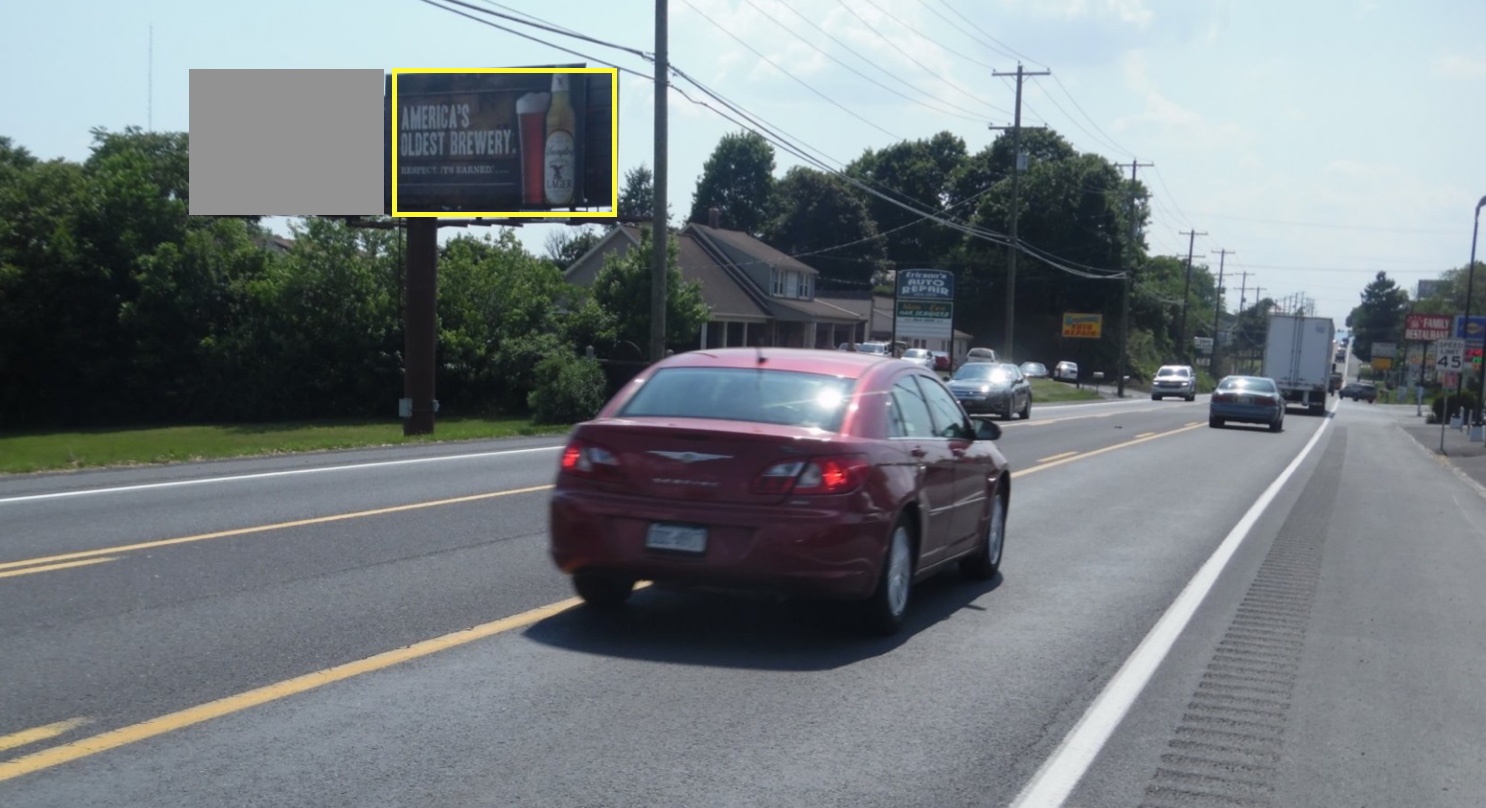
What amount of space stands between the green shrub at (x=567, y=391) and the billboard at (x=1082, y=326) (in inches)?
2393

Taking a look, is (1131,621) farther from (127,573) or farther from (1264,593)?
(127,573)

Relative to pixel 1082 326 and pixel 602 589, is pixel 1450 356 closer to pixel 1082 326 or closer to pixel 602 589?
pixel 602 589

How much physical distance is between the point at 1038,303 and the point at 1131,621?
284 feet

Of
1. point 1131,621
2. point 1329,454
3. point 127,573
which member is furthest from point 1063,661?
point 1329,454

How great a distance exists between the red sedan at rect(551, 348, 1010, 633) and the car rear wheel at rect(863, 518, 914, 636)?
1 cm

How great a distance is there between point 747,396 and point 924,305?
4717 centimetres

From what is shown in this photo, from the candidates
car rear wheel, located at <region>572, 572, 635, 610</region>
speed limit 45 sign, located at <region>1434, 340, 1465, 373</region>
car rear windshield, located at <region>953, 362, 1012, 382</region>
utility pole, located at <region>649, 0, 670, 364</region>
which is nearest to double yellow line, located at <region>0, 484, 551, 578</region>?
car rear wheel, located at <region>572, 572, 635, 610</region>

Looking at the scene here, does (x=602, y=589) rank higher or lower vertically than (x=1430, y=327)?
lower

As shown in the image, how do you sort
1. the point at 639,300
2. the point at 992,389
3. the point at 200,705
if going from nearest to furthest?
the point at 200,705, the point at 992,389, the point at 639,300

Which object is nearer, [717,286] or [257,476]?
[257,476]

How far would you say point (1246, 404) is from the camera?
1437 inches

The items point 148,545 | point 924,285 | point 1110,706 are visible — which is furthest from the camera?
point 924,285

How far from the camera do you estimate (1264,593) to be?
10250 millimetres

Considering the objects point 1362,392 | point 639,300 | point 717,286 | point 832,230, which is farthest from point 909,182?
point 639,300
